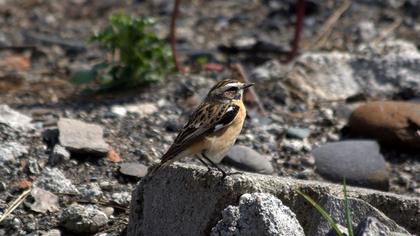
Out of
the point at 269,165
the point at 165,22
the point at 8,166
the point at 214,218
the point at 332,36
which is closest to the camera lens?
the point at 214,218

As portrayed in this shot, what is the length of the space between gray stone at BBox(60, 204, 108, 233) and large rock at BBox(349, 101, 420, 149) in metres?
3.19

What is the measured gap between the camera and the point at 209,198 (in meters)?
Result: 5.87

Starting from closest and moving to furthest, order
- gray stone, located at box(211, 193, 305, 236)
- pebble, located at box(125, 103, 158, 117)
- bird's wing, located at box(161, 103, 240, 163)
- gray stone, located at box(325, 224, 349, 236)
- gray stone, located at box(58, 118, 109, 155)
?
gray stone, located at box(325, 224, 349, 236)
gray stone, located at box(211, 193, 305, 236)
bird's wing, located at box(161, 103, 240, 163)
gray stone, located at box(58, 118, 109, 155)
pebble, located at box(125, 103, 158, 117)

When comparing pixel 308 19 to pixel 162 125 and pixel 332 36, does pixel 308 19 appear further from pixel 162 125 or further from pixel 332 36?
pixel 162 125

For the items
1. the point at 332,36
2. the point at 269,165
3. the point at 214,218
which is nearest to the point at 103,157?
the point at 269,165

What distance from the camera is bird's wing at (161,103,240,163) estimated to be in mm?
6422

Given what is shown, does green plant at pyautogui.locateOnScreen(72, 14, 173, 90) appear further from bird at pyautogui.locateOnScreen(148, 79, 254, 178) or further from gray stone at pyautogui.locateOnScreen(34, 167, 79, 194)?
bird at pyautogui.locateOnScreen(148, 79, 254, 178)

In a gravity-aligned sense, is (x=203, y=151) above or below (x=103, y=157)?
above

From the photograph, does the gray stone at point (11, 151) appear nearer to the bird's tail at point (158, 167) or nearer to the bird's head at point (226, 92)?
the bird's head at point (226, 92)

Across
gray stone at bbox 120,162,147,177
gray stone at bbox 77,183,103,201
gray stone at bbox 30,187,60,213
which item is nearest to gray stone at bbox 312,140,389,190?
gray stone at bbox 120,162,147,177

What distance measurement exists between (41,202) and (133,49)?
2975mm

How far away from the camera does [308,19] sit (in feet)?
42.1

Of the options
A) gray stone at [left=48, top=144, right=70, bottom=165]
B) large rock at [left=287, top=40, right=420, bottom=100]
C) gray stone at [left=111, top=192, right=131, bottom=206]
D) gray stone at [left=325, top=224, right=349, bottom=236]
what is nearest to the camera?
gray stone at [left=325, top=224, right=349, bottom=236]

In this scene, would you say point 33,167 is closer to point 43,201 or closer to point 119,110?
point 43,201
